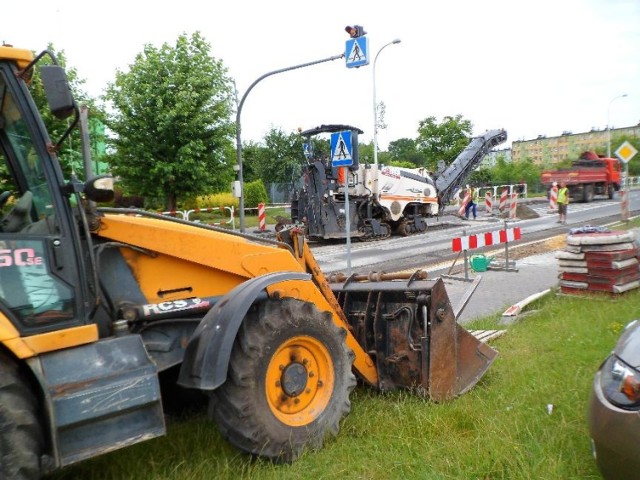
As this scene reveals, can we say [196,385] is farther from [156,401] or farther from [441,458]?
[441,458]

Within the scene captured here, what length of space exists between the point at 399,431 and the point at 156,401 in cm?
172

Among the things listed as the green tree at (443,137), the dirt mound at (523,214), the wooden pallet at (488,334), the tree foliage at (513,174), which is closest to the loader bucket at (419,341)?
the wooden pallet at (488,334)

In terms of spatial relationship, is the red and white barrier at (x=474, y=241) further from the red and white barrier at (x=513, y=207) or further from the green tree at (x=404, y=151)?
the green tree at (x=404, y=151)

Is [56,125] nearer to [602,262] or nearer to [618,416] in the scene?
[618,416]

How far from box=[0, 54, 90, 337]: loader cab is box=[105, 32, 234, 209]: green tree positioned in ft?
61.1

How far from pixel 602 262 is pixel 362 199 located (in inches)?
501

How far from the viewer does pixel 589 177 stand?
115 feet

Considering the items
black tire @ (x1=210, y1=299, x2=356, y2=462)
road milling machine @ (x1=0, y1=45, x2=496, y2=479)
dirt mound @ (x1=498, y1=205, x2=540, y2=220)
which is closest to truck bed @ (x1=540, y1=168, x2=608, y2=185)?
dirt mound @ (x1=498, y1=205, x2=540, y2=220)

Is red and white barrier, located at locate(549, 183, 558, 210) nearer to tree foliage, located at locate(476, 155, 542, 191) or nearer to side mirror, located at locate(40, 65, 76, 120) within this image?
tree foliage, located at locate(476, 155, 542, 191)

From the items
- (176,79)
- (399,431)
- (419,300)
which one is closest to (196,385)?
(399,431)

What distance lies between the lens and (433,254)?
15539 millimetres

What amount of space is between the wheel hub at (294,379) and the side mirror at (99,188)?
5.13 ft

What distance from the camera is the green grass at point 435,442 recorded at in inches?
135

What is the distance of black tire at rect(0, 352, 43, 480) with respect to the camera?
2.69 meters
